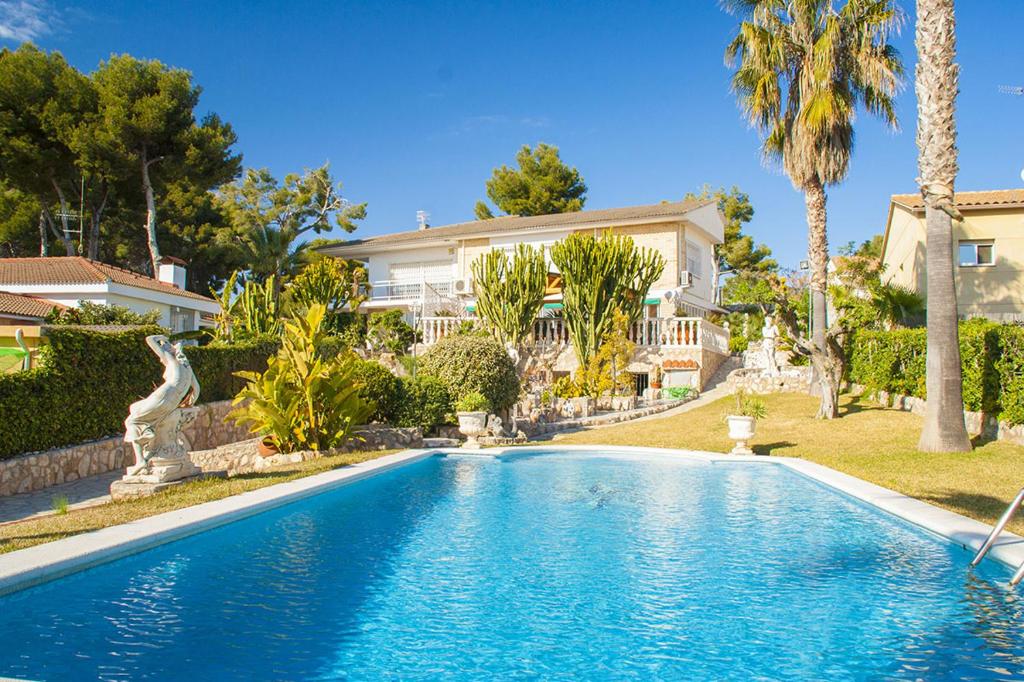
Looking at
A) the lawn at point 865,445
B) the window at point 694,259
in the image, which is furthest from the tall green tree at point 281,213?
the lawn at point 865,445

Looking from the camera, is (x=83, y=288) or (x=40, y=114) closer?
(x=83, y=288)

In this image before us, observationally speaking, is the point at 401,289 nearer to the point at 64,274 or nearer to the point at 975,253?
the point at 64,274

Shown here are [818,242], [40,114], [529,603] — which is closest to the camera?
[529,603]

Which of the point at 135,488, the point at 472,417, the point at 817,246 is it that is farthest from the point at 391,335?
the point at 135,488

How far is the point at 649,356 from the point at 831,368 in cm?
920

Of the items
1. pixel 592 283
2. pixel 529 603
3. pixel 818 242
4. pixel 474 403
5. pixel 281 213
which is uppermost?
pixel 281 213

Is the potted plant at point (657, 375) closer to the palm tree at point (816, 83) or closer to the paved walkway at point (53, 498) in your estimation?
the palm tree at point (816, 83)

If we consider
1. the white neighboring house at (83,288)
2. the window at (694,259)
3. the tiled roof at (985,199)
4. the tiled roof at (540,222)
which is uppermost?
the tiled roof at (540,222)

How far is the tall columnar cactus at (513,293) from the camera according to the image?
2681 cm

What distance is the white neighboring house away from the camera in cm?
2553

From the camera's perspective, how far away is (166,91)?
35.9m

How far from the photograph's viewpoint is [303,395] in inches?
552

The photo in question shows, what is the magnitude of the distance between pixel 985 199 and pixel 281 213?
38.4 meters

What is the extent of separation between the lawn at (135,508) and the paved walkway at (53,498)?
0.69 metres
